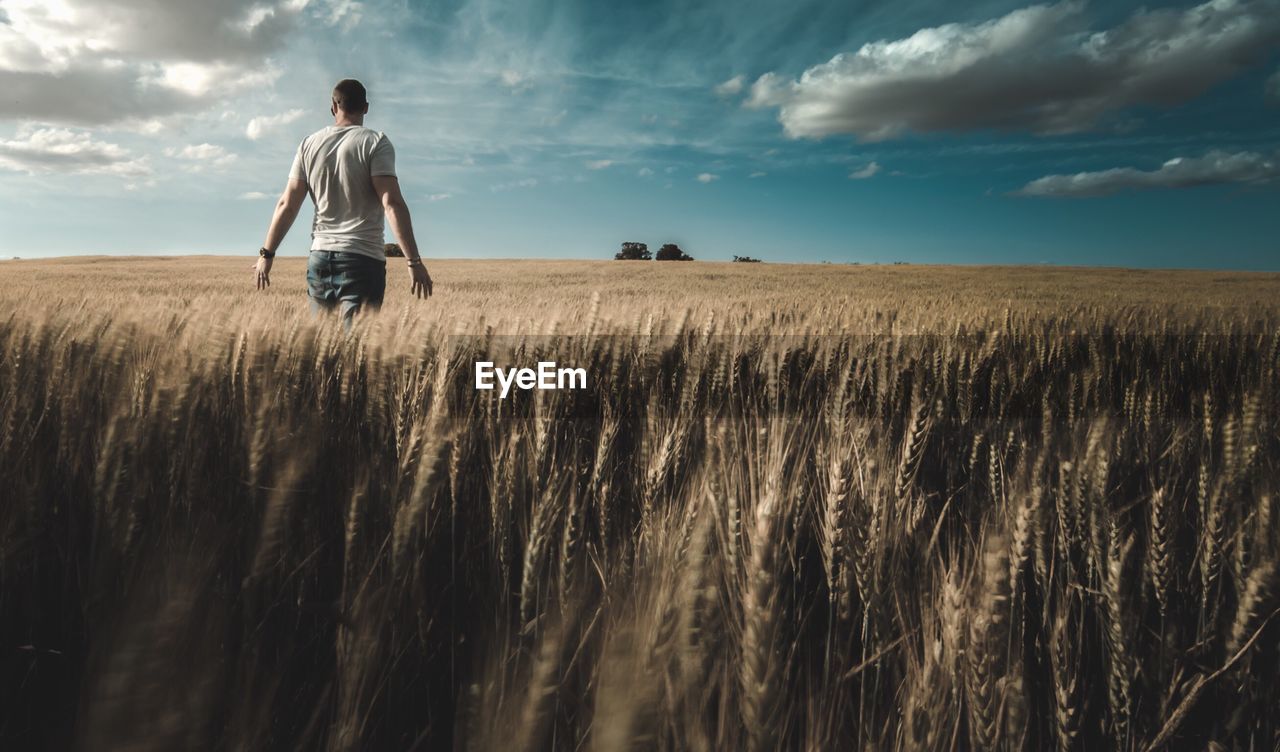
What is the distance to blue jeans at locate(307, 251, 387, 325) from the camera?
366cm

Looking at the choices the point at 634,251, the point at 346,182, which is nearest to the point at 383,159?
the point at 346,182

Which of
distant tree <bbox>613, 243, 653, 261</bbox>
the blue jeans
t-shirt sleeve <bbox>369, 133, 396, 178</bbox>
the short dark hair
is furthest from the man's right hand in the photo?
distant tree <bbox>613, 243, 653, 261</bbox>

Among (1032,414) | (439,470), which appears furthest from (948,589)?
(1032,414)

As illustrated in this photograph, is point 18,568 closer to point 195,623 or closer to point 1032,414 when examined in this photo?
point 195,623

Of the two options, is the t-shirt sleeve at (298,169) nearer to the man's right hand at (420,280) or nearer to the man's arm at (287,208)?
the man's arm at (287,208)

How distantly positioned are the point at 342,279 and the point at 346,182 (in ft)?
1.73

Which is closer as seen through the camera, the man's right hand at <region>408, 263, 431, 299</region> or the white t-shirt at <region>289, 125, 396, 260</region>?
the white t-shirt at <region>289, 125, 396, 260</region>

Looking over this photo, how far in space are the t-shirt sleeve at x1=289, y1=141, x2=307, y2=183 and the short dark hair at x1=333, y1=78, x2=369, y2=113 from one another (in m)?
0.31

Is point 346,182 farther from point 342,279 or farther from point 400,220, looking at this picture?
point 342,279

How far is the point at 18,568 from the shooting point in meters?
0.82

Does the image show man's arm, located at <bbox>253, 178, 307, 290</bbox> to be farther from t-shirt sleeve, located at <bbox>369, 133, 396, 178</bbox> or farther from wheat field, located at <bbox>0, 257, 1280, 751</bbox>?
wheat field, located at <bbox>0, 257, 1280, 751</bbox>

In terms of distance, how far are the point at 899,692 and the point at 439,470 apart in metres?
0.56
